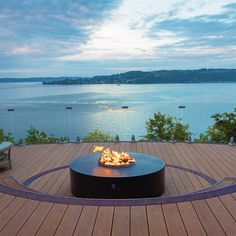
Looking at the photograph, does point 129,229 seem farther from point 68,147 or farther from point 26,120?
point 26,120

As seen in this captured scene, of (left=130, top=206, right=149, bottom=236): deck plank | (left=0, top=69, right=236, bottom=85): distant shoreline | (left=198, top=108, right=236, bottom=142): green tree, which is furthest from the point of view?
(left=0, top=69, right=236, bottom=85): distant shoreline

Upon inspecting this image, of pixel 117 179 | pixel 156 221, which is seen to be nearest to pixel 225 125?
pixel 117 179

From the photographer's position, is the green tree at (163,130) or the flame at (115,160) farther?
the green tree at (163,130)

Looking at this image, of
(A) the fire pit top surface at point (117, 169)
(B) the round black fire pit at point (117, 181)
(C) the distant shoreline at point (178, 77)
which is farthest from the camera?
(C) the distant shoreline at point (178, 77)

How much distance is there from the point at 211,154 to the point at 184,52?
107128mm

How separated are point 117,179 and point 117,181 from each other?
45 mm

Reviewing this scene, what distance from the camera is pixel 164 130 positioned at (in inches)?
821

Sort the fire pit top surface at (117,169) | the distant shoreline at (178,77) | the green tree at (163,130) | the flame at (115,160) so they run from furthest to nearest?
the distant shoreline at (178,77)
the green tree at (163,130)
the flame at (115,160)
the fire pit top surface at (117,169)

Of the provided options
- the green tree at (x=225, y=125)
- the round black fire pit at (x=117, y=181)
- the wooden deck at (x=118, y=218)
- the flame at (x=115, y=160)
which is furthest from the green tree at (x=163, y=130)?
the wooden deck at (x=118, y=218)

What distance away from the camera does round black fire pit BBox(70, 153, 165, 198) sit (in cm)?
691

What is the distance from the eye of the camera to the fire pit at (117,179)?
6920 mm

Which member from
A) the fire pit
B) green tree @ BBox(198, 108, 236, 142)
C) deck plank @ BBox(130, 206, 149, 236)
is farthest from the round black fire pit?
green tree @ BBox(198, 108, 236, 142)

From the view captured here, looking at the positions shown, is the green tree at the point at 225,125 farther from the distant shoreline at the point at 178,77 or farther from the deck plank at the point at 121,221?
the distant shoreline at the point at 178,77

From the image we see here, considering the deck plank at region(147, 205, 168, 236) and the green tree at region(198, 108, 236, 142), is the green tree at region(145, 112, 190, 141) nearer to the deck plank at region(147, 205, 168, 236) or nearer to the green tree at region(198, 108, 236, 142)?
the green tree at region(198, 108, 236, 142)
